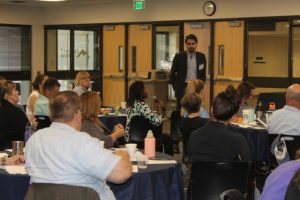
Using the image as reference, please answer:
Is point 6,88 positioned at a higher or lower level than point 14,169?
higher

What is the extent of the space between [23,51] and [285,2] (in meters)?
6.98

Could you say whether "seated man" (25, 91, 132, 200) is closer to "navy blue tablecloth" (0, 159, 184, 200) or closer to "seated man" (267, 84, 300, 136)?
"navy blue tablecloth" (0, 159, 184, 200)

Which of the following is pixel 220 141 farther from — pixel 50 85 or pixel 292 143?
pixel 50 85

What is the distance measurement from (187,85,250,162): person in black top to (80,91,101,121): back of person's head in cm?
87

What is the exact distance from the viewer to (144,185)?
4.28 metres

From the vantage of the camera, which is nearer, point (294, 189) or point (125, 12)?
point (294, 189)

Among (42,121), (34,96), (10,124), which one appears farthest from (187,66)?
(10,124)

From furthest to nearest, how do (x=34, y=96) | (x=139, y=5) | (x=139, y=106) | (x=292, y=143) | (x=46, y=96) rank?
(x=139, y=5) → (x=34, y=96) → (x=46, y=96) → (x=139, y=106) → (x=292, y=143)

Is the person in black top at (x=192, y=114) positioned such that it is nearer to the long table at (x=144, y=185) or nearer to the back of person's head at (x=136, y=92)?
the back of person's head at (x=136, y=92)

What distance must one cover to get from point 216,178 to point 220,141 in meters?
0.33

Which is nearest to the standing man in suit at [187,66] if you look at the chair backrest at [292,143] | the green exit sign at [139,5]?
the green exit sign at [139,5]

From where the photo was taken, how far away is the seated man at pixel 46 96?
25.6ft

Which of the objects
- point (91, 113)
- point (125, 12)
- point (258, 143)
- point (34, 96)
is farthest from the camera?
point (125, 12)

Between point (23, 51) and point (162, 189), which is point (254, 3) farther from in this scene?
point (162, 189)
